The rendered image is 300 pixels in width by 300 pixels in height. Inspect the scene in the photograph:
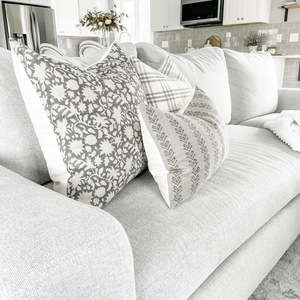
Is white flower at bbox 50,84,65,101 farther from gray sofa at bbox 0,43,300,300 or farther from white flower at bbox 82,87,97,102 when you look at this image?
gray sofa at bbox 0,43,300,300

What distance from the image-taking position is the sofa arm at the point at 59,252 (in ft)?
1.33

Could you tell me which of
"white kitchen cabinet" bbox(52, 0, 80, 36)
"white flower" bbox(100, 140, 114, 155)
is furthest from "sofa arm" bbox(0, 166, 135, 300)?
"white kitchen cabinet" bbox(52, 0, 80, 36)

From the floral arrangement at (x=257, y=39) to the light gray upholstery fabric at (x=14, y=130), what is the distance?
13.4 feet

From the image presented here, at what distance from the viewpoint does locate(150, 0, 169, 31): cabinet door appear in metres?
5.00

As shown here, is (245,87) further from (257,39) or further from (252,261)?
(257,39)

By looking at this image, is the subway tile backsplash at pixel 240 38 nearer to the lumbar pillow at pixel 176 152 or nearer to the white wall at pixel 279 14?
the white wall at pixel 279 14

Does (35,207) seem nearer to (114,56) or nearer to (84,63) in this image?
(114,56)

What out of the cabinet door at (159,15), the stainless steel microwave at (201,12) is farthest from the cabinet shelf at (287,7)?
the cabinet door at (159,15)

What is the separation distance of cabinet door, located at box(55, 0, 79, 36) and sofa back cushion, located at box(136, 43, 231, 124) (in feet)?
14.9

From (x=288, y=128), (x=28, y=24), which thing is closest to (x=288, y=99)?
(x=288, y=128)

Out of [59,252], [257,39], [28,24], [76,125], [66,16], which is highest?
[66,16]

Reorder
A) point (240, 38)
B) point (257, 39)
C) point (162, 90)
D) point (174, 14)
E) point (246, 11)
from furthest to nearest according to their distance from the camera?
point (174, 14) → point (240, 38) → point (257, 39) → point (246, 11) → point (162, 90)

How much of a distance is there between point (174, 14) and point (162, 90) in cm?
428

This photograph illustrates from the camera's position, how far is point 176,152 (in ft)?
2.81
